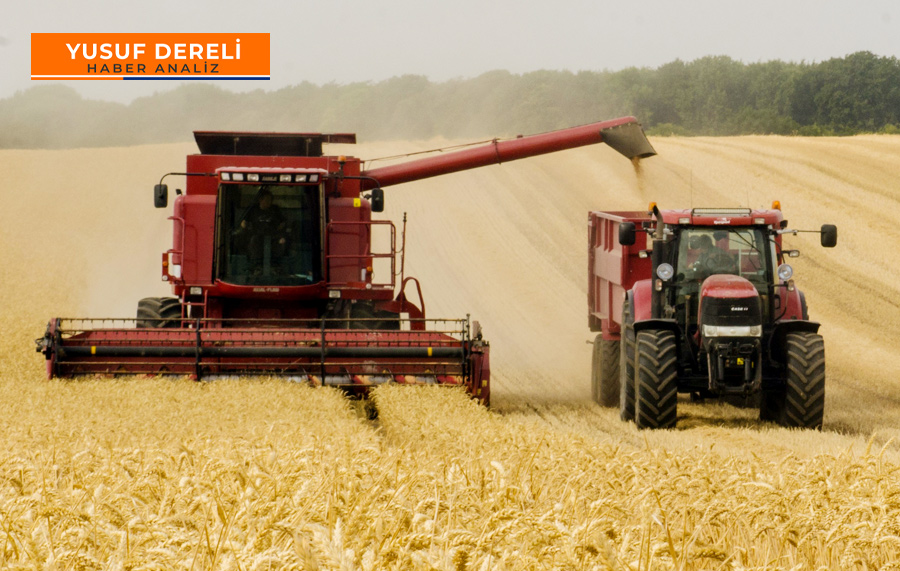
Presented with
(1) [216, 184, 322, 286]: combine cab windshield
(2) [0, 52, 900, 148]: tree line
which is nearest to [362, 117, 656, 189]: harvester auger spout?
(1) [216, 184, 322, 286]: combine cab windshield

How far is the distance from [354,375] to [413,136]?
5212 centimetres

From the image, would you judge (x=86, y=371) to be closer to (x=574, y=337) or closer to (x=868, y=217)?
(x=574, y=337)

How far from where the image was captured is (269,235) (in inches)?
465

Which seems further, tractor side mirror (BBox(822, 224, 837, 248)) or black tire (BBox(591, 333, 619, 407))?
black tire (BBox(591, 333, 619, 407))

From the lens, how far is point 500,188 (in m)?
30.8

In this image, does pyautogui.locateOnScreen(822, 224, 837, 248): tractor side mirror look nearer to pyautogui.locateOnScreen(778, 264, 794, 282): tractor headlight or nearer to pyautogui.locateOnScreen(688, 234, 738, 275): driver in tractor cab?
pyautogui.locateOnScreen(778, 264, 794, 282): tractor headlight

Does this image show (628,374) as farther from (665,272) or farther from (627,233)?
(627,233)

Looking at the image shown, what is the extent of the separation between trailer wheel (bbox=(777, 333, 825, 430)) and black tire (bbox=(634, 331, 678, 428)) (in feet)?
3.21

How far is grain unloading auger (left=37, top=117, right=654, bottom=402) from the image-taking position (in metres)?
10.7

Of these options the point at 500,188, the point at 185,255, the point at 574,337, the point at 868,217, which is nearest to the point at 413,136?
the point at 500,188

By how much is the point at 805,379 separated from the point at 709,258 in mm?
1447

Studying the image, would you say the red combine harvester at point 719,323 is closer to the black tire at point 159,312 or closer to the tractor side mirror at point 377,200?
the tractor side mirror at point 377,200

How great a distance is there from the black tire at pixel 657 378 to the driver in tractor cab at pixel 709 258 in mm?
859

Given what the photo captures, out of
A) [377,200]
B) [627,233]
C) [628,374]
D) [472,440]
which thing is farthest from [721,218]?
[472,440]
